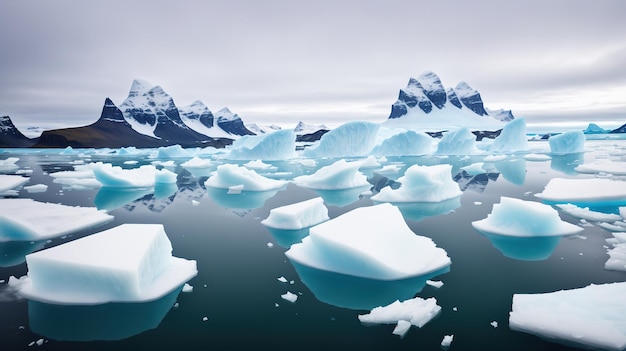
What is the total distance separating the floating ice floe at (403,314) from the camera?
12.1 feet

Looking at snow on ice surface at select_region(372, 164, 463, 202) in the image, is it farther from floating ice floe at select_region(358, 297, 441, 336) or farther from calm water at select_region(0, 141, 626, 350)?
floating ice floe at select_region(358, 297, 441, 336)

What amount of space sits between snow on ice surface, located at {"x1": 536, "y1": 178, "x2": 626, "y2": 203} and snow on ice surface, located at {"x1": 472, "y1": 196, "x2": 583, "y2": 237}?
10.7ft

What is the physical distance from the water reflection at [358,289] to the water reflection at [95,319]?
1758mm

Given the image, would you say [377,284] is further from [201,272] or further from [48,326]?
[48,326]

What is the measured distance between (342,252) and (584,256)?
12.4 feet

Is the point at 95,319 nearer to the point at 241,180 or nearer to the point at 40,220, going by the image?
the point at 40,220

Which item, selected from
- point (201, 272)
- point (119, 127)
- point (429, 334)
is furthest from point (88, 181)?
point (119, 127)

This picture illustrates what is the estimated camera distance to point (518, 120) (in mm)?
29016

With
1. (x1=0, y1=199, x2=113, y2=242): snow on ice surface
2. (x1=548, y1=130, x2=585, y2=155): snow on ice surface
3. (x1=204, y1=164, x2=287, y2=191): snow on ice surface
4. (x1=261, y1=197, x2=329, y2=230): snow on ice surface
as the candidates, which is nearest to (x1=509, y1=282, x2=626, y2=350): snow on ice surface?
(x1=261, y1=197, x2=329, y2=230): snow on ice surface

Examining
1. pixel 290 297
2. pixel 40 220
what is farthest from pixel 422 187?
pixel 40 220

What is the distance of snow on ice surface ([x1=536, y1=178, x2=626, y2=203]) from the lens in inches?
367

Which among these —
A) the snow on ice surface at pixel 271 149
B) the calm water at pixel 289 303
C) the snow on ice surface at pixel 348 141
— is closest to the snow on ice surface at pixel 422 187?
the calm water at pixel 289 303

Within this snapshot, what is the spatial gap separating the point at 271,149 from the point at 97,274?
23820mm

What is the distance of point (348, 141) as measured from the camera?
2866 centimetres
